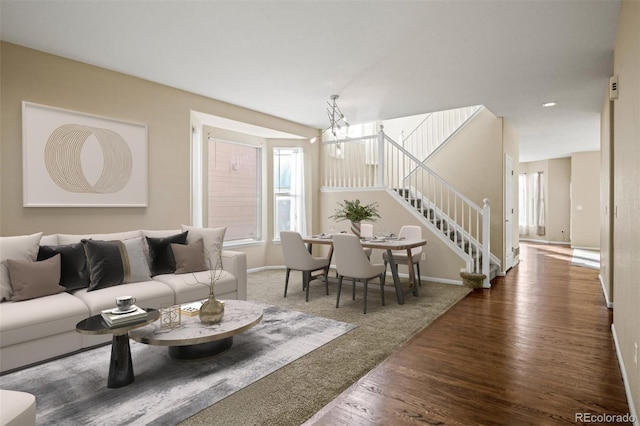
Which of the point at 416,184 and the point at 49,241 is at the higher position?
the point at 416,184

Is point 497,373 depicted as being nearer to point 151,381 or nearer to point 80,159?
point 151,381

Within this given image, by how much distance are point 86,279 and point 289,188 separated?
4.34 metres

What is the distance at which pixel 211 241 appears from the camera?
4.12 metres

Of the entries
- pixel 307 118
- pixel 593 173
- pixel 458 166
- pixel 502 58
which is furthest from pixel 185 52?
pixel 593 173

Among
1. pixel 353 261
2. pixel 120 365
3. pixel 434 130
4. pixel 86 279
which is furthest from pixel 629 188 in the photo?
pixel 434 130

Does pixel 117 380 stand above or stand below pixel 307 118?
below

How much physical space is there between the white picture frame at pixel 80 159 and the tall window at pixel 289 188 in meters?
3.00

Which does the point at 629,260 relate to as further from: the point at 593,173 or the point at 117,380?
the point at 593,173

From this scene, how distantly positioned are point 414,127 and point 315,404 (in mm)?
6875

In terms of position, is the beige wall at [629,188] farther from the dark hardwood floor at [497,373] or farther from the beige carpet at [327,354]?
the beige carpet at [327,354]

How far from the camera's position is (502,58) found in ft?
12.1

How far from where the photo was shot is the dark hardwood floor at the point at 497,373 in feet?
6.64

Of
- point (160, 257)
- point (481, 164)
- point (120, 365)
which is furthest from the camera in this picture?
point (481, 164)

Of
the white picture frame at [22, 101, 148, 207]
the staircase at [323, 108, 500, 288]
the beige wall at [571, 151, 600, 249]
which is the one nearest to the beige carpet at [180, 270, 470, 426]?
the staircase at [323, 108, 500, 288]
